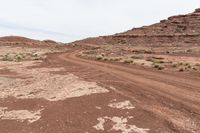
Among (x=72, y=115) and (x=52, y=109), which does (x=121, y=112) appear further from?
(x=52, y=109)

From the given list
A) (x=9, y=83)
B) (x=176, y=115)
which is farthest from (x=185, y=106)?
(x=9, y=83)

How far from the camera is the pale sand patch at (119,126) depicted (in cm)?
764

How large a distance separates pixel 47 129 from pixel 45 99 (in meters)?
3.63

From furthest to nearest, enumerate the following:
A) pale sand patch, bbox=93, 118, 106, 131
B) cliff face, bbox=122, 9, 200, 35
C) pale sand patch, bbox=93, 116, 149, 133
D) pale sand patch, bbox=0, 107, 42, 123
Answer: cliff face, bbox=122, 9, 200, 35 < pale sand patch, bbox=0, 107, 42, 123 < pale sand patch, bbox=93, 118, 106, 131 < pale sand patch, bbox=93, 116, 149, 133

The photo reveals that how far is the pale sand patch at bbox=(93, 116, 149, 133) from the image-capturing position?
7.64 m

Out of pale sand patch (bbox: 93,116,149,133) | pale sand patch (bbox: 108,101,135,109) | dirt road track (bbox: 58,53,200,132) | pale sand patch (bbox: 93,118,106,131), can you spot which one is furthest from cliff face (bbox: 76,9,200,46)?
pale sand patch (bbox: 93,118,106,131)

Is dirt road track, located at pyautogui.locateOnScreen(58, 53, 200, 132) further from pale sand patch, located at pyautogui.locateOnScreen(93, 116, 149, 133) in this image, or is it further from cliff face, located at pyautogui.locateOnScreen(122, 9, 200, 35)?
cliff face, located at pyautogui.locateOnScreen(122, 9, 200, 35)

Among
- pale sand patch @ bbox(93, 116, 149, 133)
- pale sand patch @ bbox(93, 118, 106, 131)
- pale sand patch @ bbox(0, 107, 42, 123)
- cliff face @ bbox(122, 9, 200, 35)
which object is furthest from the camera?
cliff face @ bbox(122, 9, 200, 35)

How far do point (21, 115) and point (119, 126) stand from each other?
143 inches

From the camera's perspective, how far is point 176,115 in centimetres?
870

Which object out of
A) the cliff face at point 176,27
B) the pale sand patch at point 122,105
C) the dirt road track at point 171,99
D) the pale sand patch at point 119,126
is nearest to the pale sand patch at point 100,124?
the pale sand patch at point 119,126

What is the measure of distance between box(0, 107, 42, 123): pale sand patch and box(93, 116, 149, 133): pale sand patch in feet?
7.16

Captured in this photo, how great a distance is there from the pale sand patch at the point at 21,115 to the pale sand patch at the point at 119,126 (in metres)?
2.18

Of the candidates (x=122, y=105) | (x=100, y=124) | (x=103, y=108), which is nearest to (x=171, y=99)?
(x=122, y=105)
